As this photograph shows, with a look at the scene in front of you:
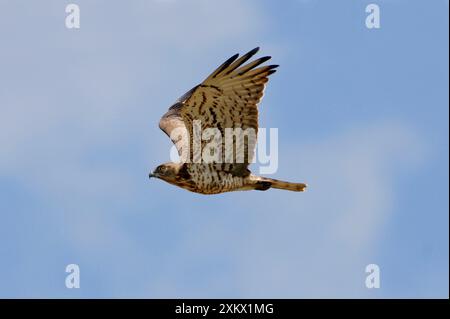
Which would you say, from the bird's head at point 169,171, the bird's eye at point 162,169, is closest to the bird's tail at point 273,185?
the bird's head at point 169,171

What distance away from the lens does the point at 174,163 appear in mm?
18547

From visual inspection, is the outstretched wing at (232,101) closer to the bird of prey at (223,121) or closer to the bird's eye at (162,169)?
the bird of prey at (223,121)

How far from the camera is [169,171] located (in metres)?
18.4

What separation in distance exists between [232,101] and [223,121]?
0.29 m

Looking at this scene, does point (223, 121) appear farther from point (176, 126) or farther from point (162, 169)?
point (176, 126)

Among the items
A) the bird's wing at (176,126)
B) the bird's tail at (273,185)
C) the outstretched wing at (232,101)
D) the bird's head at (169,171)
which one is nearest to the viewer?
the outstretched wing at (232,101)

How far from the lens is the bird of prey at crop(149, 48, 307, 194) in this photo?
18016mm

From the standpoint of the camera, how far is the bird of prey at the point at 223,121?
18016mm

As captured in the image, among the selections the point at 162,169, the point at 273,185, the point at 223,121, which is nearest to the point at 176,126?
the point at 162,169

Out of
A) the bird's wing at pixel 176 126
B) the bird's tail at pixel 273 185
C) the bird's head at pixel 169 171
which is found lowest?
the bird's tail at pixel 273 185

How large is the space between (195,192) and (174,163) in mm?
475
